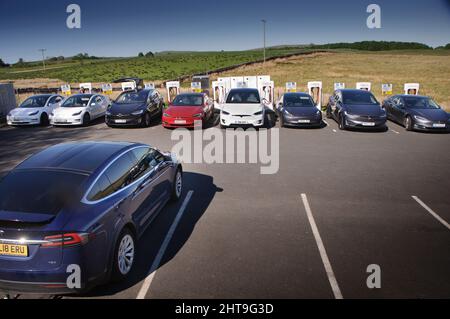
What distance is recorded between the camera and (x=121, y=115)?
1520 centimetres

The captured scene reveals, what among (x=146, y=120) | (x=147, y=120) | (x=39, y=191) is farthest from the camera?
(x=147, y=120)

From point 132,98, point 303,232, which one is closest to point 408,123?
point 303,232

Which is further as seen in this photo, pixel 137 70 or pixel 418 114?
pixel 137 70

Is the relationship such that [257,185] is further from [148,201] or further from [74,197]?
[74,197]

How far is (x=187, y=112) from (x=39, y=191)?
10.8m

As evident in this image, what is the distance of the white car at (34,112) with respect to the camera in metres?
16.0

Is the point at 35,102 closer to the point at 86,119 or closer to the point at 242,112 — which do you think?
the point at 86,119

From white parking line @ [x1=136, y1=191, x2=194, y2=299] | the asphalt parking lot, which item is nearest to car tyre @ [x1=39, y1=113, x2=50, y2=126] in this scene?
the asphalt parking lot

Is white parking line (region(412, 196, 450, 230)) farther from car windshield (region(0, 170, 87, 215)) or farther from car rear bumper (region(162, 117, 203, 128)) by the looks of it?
car rear bumper (region(162, 117, 203, 128))

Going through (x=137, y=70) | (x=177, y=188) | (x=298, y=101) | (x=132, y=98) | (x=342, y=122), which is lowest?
(x=177, y=188)

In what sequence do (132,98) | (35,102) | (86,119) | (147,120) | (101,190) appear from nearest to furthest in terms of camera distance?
(101,190) → (147,120) → (86,119) → (132,98) → (35,102)

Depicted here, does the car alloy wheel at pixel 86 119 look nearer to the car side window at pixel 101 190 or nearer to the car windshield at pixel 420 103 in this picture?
the car side window at pixel 101 190

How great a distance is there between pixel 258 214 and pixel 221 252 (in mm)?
1564

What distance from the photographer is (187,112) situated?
48.5ft
